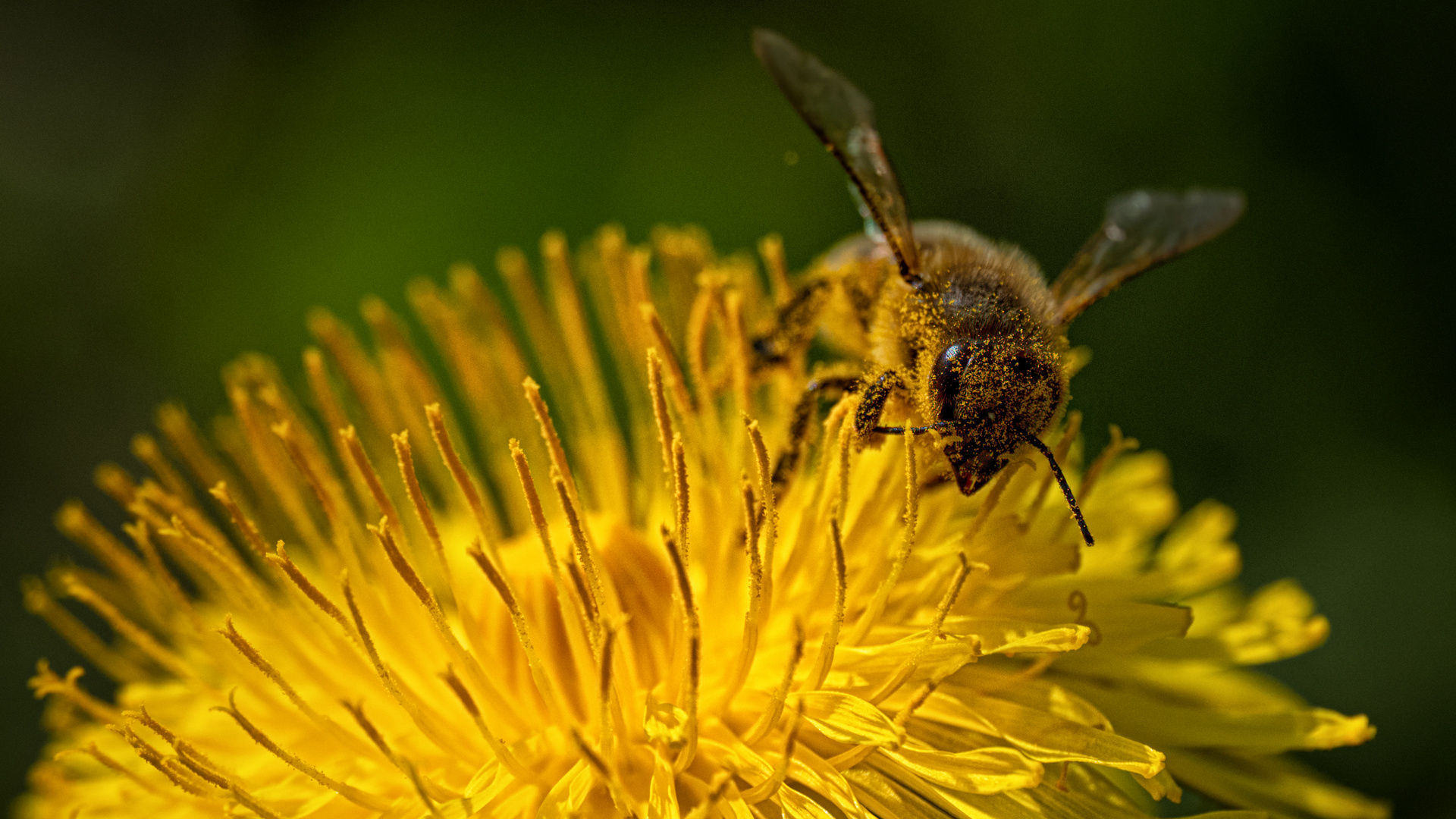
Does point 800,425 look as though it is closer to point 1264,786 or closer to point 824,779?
point 824,779

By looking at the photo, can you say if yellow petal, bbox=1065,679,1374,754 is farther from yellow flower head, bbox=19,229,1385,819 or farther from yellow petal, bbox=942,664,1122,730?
yellow petal, bbox=942,664,1122,730

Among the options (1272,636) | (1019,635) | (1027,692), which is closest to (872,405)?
(1019,635)

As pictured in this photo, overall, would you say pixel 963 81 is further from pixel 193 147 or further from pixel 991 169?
pixel 193 147

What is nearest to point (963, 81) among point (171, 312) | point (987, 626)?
point (987, 626)

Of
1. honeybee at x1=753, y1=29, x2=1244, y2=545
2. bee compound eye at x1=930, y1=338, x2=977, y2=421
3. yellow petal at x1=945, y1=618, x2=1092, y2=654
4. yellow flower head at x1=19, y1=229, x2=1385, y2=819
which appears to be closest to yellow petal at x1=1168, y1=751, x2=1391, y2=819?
yellow flower head at x1=19, y1=229, x2=1385, y2=819

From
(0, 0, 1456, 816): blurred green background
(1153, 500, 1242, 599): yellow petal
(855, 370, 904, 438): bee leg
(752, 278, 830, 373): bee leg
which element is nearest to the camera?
(855, 370, 904, 438): bee leg

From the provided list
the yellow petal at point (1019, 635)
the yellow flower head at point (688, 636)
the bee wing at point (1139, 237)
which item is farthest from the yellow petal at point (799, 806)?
the bee wing at point (1139, 237)
